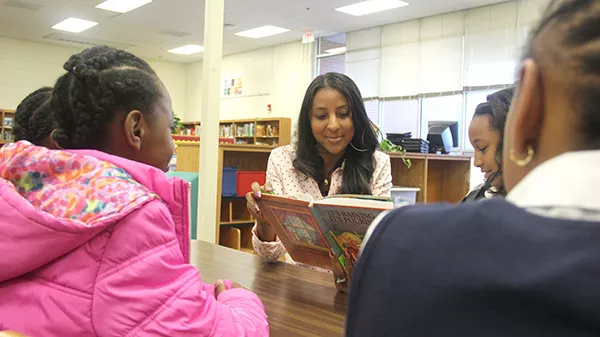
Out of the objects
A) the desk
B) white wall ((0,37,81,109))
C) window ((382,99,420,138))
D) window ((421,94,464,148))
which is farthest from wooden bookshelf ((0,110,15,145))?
the desk

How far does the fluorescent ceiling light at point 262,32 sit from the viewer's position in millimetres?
8680

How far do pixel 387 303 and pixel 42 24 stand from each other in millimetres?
9911

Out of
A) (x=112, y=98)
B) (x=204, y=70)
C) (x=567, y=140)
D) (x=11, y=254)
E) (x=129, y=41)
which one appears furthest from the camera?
(x=129, y=41)

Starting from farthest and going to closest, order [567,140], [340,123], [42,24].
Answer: [42,24] → [340,123] → [567,140]

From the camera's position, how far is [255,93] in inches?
412

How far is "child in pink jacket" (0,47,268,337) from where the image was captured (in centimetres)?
67

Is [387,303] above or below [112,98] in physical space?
below

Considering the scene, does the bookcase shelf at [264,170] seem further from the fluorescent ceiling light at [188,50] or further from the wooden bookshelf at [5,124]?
the wooden bookshelf at [5,124]

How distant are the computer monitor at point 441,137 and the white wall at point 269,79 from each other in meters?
3.64

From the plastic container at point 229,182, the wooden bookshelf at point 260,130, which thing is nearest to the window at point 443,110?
the wooden bookshelf at point 260,130

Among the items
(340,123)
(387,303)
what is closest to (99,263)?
(387,303)

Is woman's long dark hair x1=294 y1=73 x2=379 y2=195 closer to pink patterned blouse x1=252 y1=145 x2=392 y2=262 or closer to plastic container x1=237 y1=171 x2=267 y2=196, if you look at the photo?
pink patterned blouse x1=252 y1=145 x2=392 y2=262

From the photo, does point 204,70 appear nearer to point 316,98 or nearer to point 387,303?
point 316,98

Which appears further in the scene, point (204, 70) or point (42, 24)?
point (42, 24)
